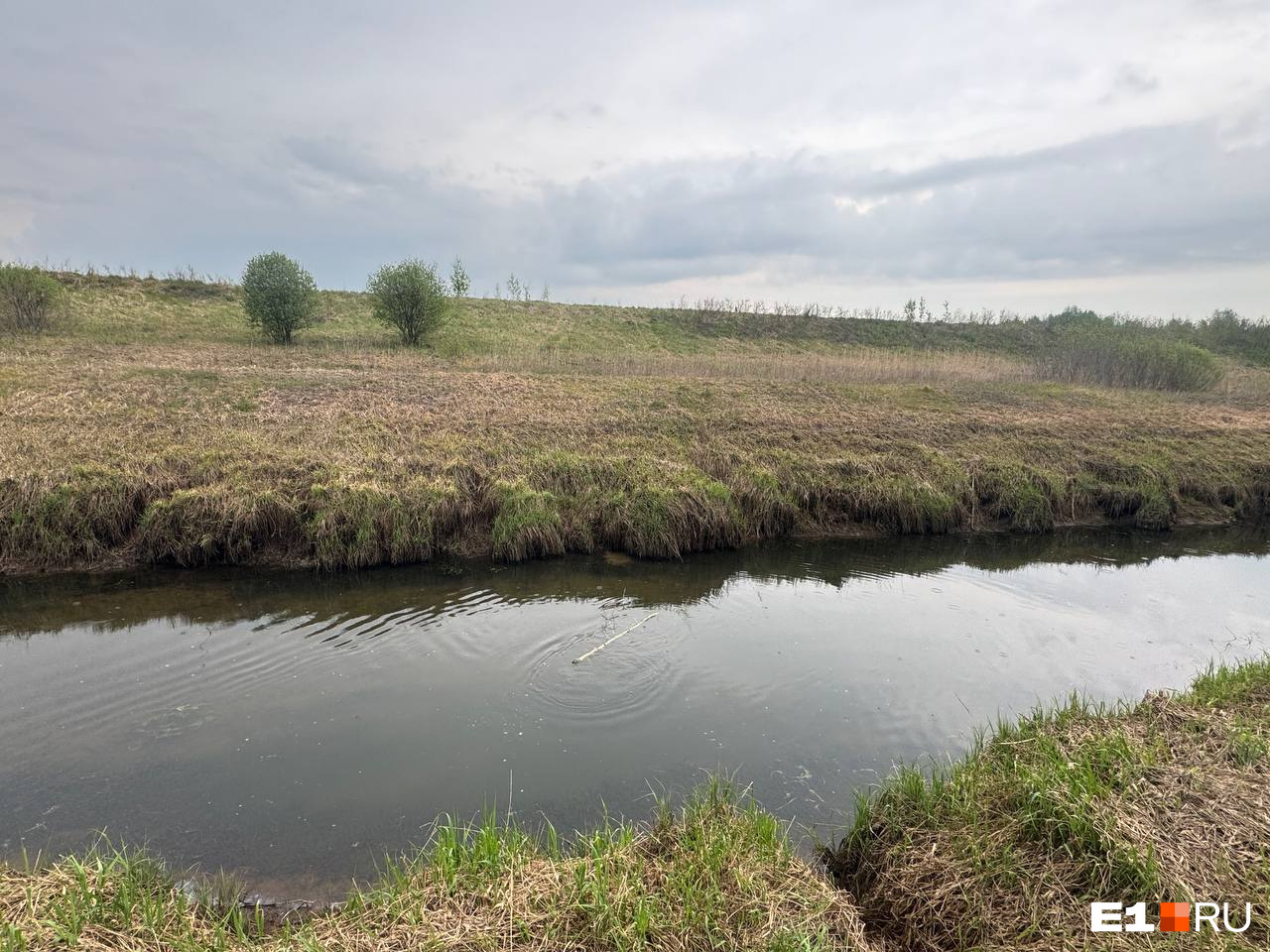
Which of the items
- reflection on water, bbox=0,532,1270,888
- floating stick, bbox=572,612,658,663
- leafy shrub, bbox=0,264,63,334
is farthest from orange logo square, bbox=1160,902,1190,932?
leafy shrub, bbox=0,264,63,334

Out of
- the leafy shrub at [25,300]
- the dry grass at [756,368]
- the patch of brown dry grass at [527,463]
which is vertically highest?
the leafy shrub at [25,300]

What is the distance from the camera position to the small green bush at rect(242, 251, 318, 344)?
3303 cm

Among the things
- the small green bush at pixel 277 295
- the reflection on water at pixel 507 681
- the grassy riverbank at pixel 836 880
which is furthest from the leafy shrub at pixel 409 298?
the grassy riverbank at pixel 836 880

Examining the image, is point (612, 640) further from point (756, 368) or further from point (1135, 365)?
point (1135, 365)

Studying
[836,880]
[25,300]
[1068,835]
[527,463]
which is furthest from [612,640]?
[25,300]

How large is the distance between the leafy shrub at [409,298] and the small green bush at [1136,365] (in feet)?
106

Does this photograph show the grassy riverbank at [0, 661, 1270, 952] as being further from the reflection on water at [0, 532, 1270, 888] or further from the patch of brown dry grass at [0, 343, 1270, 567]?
the patch of brown dry grass at [0, 343, 1270, 567]

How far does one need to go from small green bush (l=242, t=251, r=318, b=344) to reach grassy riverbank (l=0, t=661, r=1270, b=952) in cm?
3420

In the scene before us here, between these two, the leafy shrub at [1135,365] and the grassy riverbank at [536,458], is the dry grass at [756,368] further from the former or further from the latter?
the leafy shrub at [1135,365]

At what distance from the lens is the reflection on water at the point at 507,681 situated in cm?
539

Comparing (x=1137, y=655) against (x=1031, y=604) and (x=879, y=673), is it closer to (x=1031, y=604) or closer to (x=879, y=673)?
(x=1031, y=604)

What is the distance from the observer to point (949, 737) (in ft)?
21.3

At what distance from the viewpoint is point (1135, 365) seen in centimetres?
3112

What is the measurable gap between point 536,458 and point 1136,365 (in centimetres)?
3193
